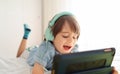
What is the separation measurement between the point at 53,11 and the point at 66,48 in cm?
115

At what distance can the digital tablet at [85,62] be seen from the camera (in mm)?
639

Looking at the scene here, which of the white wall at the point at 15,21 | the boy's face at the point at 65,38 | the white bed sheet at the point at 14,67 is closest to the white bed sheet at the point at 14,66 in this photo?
the white bed sheet at the point at 14,67

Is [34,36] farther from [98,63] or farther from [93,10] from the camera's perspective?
[98,63]

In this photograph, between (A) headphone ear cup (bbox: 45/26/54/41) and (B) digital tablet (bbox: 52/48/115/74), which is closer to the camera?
(B) digital tablet (bbox: 52/48/115/74)

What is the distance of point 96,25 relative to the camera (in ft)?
6.01

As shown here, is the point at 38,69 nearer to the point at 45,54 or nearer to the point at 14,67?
the point at 45,54

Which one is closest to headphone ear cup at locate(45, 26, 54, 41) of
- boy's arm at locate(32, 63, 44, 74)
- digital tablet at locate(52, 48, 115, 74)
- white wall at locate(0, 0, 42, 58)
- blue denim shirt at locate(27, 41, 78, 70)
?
blue denim shirt at locate(27, 41, 78, 70)

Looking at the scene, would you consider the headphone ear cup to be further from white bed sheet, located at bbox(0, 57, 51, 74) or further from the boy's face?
white bed sheet, located at bbox(0, 57, 51, 74)

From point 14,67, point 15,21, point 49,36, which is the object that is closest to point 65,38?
point 49,36

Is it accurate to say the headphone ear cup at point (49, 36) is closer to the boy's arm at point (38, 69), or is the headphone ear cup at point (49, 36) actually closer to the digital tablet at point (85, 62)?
the boy's arm at point (38, 69)

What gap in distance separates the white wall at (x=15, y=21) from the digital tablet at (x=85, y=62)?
144 cm

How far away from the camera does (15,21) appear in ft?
6.66

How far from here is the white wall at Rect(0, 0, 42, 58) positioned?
77.7 inches

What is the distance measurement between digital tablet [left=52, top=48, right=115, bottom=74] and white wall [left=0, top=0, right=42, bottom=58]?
1.44m
